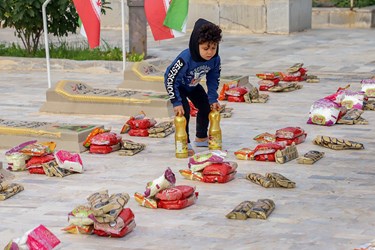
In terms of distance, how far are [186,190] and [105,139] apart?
2421mm

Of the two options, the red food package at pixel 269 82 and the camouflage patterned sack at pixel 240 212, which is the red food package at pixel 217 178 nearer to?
the camouflage patterned sack at pixel 240 212

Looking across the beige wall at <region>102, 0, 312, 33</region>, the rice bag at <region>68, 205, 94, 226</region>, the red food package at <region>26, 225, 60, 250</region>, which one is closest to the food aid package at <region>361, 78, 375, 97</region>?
the rice bag at <region>68, 205, 94, 226</region>

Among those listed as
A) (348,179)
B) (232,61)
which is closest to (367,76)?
(232,61)

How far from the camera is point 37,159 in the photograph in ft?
32.3

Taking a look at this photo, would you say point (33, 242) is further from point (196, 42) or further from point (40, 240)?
point (196, 42)

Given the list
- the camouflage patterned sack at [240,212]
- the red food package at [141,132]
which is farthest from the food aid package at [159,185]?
the red food package at [141,132]

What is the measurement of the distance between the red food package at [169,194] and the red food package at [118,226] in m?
0.71

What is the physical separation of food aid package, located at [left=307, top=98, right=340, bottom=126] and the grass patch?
5787 mm

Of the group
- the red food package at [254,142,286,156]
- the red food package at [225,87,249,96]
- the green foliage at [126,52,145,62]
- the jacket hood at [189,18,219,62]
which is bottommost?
the red food package at [254,142,286,156]

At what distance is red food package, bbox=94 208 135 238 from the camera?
7547mm

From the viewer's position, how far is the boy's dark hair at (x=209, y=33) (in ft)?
32.4

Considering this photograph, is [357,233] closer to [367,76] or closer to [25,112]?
[25,112]

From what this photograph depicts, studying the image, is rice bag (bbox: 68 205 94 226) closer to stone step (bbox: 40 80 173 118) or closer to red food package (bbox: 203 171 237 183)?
red food package (bbox: 203 171 237 183)

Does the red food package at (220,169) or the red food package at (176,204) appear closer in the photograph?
the red food package at (176,204)
